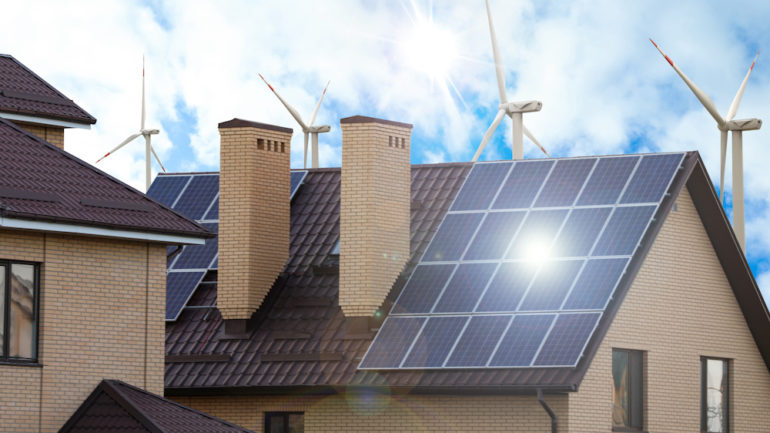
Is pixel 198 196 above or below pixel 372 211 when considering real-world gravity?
above

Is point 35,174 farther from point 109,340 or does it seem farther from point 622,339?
point 622,339

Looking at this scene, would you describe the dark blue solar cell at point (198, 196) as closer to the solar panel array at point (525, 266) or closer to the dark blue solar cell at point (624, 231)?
the solar panel array at point (525, 266)

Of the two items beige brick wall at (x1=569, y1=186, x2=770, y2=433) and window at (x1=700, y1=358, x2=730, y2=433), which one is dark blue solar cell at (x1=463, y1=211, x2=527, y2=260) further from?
window at (x1=700, y1=358, x2=730, y2=433)

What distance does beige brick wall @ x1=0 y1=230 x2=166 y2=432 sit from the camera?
24.2m

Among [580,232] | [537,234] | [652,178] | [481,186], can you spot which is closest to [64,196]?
[537,234]

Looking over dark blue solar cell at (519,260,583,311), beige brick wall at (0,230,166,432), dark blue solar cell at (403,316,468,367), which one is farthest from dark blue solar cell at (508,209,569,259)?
beige brick wall at (0,230,166,432)

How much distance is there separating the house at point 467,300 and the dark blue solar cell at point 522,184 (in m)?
0.05

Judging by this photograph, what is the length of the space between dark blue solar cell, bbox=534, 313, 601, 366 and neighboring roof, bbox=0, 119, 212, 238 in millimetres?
6929

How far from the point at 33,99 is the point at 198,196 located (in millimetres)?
8866

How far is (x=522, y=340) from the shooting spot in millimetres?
28891

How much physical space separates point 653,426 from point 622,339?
2.06 meters

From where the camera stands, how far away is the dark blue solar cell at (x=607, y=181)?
31359mm

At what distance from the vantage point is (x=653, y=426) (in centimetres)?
3014

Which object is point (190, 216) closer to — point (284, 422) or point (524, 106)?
point (284, 422)
